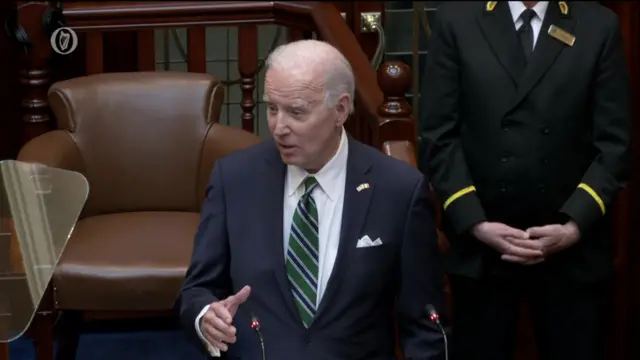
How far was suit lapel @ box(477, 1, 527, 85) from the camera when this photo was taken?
244 cm

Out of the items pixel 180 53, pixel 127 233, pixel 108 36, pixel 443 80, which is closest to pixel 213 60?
pixel 180 53

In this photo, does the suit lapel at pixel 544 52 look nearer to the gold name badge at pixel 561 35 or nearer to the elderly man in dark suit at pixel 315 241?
the gold name badge at pixel 561 35

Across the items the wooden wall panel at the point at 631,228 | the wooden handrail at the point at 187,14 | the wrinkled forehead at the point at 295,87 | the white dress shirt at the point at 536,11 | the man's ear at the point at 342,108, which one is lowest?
the wooden wall panel at the point at 631,228

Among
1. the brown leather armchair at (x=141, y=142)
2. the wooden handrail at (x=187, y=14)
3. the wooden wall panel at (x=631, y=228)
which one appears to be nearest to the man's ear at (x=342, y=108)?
the brown leather armchair at (x=141, y=142)

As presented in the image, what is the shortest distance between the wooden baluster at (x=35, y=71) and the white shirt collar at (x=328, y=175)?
1490mm

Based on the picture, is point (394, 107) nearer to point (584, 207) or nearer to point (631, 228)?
point (584, 207)

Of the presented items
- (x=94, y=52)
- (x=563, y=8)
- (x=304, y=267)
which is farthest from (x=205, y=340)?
(x=94, y=52)

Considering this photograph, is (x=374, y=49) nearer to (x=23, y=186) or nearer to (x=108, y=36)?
(x=108, y=36)

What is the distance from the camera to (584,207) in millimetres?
2385

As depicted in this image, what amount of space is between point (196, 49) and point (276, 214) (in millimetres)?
1566

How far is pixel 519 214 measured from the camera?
97.0 inches

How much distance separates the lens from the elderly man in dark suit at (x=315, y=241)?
6.48 ft

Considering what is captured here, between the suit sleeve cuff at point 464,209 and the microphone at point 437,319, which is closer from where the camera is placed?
the microphone at point 437,319

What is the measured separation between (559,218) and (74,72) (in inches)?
78.4
